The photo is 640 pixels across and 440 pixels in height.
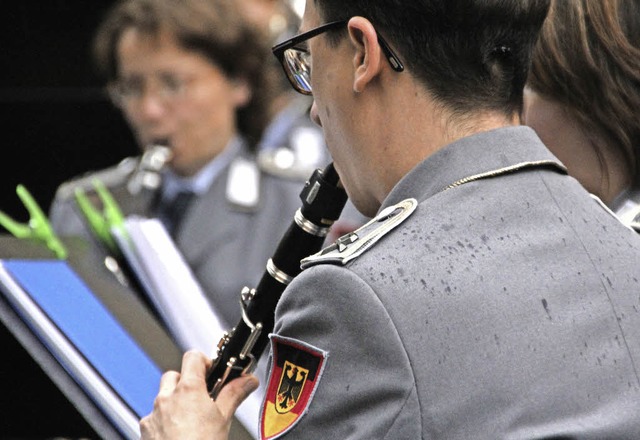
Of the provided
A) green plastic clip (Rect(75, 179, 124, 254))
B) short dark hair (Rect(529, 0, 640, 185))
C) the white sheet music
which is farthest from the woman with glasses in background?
short dark hair (Rect(529, 0, 640, 185))

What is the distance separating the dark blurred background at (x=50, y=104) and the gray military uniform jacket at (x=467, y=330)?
4283mm

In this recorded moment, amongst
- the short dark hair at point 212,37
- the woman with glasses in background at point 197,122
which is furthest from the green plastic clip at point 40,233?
the short dark hair at point 212,37

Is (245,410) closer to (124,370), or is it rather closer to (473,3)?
(124,370)

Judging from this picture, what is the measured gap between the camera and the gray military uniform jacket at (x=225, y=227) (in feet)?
11.3

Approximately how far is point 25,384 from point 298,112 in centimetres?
278

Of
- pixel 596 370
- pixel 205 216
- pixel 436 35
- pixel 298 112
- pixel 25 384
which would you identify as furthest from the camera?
pixel 298 112

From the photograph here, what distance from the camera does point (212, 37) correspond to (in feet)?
13.4

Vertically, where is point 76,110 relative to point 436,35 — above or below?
below

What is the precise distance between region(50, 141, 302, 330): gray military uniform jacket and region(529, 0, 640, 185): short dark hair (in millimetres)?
1609

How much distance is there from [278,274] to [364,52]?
1.58ft

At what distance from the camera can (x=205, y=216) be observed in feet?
12.4

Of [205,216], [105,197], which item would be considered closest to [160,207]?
[205,216]

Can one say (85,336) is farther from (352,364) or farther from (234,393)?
(352,364)

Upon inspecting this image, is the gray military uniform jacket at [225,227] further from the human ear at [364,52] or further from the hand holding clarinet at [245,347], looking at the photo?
the human ear at [364,52]
